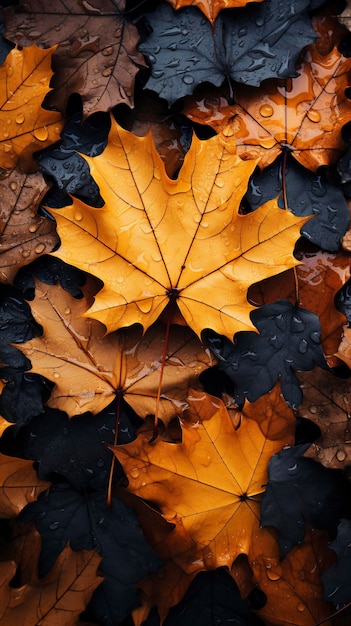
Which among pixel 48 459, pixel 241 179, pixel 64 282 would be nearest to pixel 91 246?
pixel 64 282

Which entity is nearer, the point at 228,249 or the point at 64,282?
the point at 228,249

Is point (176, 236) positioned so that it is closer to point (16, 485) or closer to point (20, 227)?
point (20, 227)

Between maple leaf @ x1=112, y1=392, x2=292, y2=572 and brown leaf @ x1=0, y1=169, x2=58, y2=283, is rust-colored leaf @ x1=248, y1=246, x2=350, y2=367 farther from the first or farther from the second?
brown leaf @ x1=0, y1=169, x2=58, y2=283

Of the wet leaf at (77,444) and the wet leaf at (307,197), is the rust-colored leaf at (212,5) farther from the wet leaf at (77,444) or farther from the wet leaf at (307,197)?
the wet leaf at (77,444)

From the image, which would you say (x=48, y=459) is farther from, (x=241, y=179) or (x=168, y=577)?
(x=241, y=179)

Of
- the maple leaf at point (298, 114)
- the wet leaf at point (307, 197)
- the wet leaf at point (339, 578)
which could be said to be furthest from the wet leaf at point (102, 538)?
the maple leaf at point (298, 114)

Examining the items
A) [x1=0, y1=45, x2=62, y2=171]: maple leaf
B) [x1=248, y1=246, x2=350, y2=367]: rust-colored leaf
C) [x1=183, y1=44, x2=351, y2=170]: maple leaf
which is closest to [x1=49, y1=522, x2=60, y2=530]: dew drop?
[x1=248, y1=246, x2=350, y2=367]: rust-colored leaf
